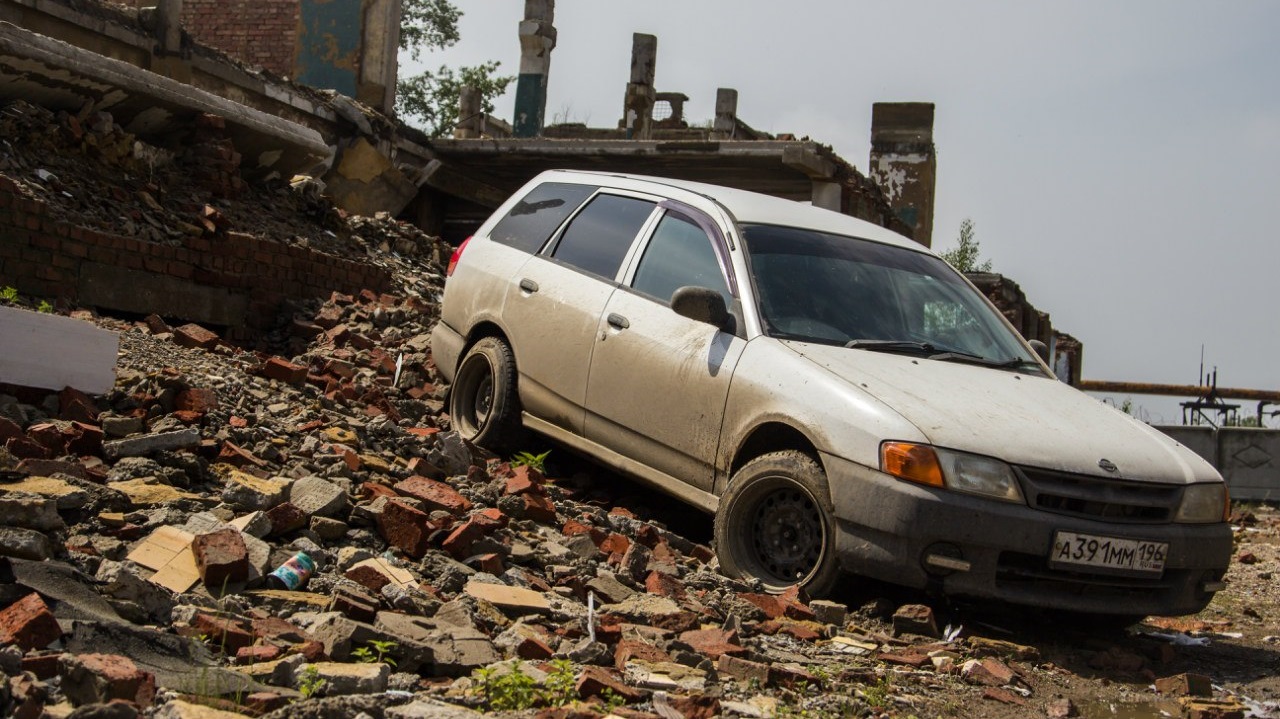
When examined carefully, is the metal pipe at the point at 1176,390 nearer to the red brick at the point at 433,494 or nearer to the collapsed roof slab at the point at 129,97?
the collapsed roof slab at the point at 129,97

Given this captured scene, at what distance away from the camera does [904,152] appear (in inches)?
895

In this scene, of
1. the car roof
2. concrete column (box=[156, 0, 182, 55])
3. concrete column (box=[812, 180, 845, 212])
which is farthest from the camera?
concrete column (box=[812, 180, 845, 212])

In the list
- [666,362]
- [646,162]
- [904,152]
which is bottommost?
[666,362]

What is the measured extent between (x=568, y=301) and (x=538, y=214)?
1.01 meters

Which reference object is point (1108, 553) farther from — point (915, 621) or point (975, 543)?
point (915, 621)

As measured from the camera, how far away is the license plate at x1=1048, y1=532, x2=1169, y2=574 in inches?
199

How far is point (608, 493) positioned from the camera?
7125 mm

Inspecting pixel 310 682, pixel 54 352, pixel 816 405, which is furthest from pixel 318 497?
pixel 816 405

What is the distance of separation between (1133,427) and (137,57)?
→ 10.9m

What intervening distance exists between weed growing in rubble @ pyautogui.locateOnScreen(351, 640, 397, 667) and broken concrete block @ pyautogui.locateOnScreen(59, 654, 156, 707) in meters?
0.67

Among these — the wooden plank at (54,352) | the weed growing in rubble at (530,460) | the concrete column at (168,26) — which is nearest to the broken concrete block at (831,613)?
the weed growing in rubble at (530,460)

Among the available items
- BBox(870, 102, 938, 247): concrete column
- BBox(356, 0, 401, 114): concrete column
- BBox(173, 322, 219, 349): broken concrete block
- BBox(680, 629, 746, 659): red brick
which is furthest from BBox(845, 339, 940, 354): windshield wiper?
BBox(870, 102, 938, 247): concrete column

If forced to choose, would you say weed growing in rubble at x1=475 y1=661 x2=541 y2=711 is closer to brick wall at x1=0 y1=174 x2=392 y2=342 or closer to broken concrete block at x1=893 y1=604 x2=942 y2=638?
broken concrete block at x1=893 y1=604 x2=942 y2=638

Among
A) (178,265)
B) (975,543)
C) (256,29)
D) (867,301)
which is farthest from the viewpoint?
(256,29)
